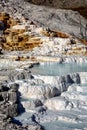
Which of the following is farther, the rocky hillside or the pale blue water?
the rocky hillside

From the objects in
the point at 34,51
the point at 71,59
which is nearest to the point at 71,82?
the point at 71,59

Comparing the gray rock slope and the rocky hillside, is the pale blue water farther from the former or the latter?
the rocky hillside

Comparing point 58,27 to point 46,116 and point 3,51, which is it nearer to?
point 3,51

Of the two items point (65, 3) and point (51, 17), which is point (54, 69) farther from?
point (65, 3)

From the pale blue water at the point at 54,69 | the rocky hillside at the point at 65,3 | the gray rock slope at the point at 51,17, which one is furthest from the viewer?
the rocky hillside at the point at 65,3

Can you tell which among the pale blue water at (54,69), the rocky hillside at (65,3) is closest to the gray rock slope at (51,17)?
the rocky hillside at (65,3)

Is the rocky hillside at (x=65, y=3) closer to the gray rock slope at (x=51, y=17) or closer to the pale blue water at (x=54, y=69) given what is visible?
the gray rock slope at (x=51, y=17)

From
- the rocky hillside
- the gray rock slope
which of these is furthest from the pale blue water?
the rocky hillside

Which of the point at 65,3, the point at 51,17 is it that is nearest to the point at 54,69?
the point at 51,17
